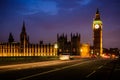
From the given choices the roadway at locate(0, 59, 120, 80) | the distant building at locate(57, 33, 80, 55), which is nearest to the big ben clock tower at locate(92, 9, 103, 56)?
the distant building at locate(57, 33, 80, 55)

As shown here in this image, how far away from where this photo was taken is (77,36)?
161 metres

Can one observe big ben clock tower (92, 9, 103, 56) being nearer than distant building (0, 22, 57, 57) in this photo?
No

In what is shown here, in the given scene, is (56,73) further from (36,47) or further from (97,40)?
(97,40)

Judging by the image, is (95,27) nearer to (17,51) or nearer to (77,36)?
(77,36)

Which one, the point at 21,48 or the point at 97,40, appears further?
the point at 97,40

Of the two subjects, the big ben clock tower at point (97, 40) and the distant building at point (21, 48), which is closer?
the distant building at point (21, 48)

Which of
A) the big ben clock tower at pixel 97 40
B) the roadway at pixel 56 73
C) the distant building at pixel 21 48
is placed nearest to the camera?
the roadway at pixel 56 73

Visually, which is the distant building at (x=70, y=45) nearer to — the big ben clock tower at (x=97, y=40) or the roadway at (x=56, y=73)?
the big ben clock tower at (x=97, y=40)

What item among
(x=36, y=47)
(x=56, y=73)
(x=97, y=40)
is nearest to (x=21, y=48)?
(x=36, y=47)

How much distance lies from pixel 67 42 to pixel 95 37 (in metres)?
20.2

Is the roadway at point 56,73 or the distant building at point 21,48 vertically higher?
the distant building at point 21,48

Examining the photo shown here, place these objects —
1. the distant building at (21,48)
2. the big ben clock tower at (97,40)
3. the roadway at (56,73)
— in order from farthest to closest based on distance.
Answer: the big ben clock tower at (97,40)
the distant building at (21,48)
the roadway at (56,73)

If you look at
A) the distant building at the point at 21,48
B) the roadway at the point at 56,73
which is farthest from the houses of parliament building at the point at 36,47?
the roadway at the point at 56,73

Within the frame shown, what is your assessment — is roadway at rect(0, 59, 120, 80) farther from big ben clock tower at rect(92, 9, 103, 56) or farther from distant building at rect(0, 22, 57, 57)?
big ben clock tower at rect(92, 9, 103, 56)
